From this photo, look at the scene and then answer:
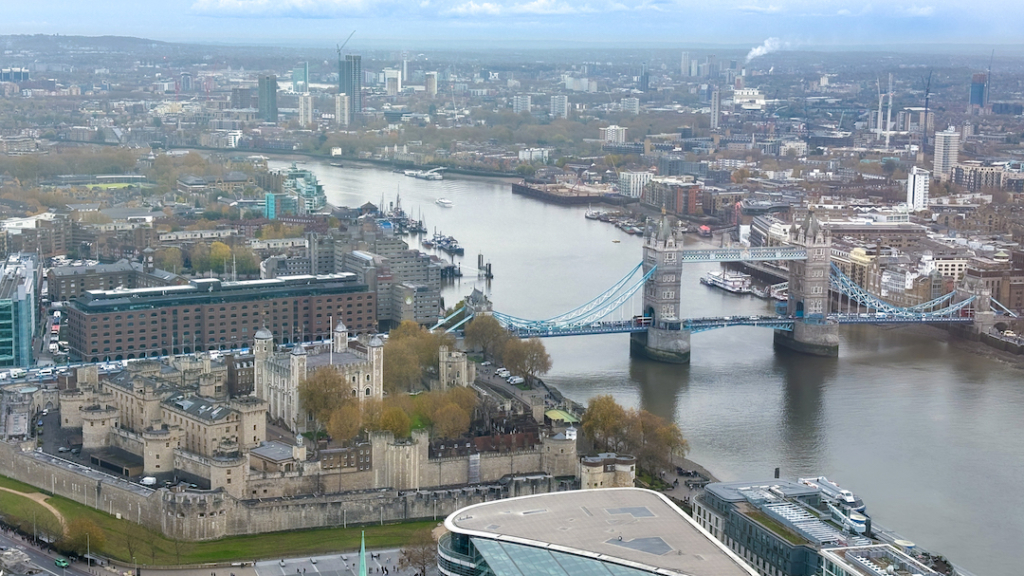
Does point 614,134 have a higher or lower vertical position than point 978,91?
lower

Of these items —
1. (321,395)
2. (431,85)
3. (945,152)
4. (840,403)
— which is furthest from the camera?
(431,85)

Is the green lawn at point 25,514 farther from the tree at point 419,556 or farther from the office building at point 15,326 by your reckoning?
the office building at point 15,326

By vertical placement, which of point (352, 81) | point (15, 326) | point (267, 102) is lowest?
point (15, 326)

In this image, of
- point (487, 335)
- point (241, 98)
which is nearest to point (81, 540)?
point (487, 335)

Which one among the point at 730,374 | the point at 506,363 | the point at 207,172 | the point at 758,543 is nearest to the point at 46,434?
the point at 506,363

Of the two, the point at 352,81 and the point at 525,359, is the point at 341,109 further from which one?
the point at 525,359

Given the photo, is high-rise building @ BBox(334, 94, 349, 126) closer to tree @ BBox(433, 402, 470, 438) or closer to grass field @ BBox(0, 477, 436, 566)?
tree @ BBox(433, 402, 470, 438)

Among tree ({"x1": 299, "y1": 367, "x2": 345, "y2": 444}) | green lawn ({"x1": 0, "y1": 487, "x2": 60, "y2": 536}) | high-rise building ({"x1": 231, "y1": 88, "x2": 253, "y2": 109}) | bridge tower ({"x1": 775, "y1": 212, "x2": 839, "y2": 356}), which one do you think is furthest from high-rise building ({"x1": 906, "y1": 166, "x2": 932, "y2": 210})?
high-rise building ({"x1": 231, "y1": 88, "x2": 253, "y2": 109})
